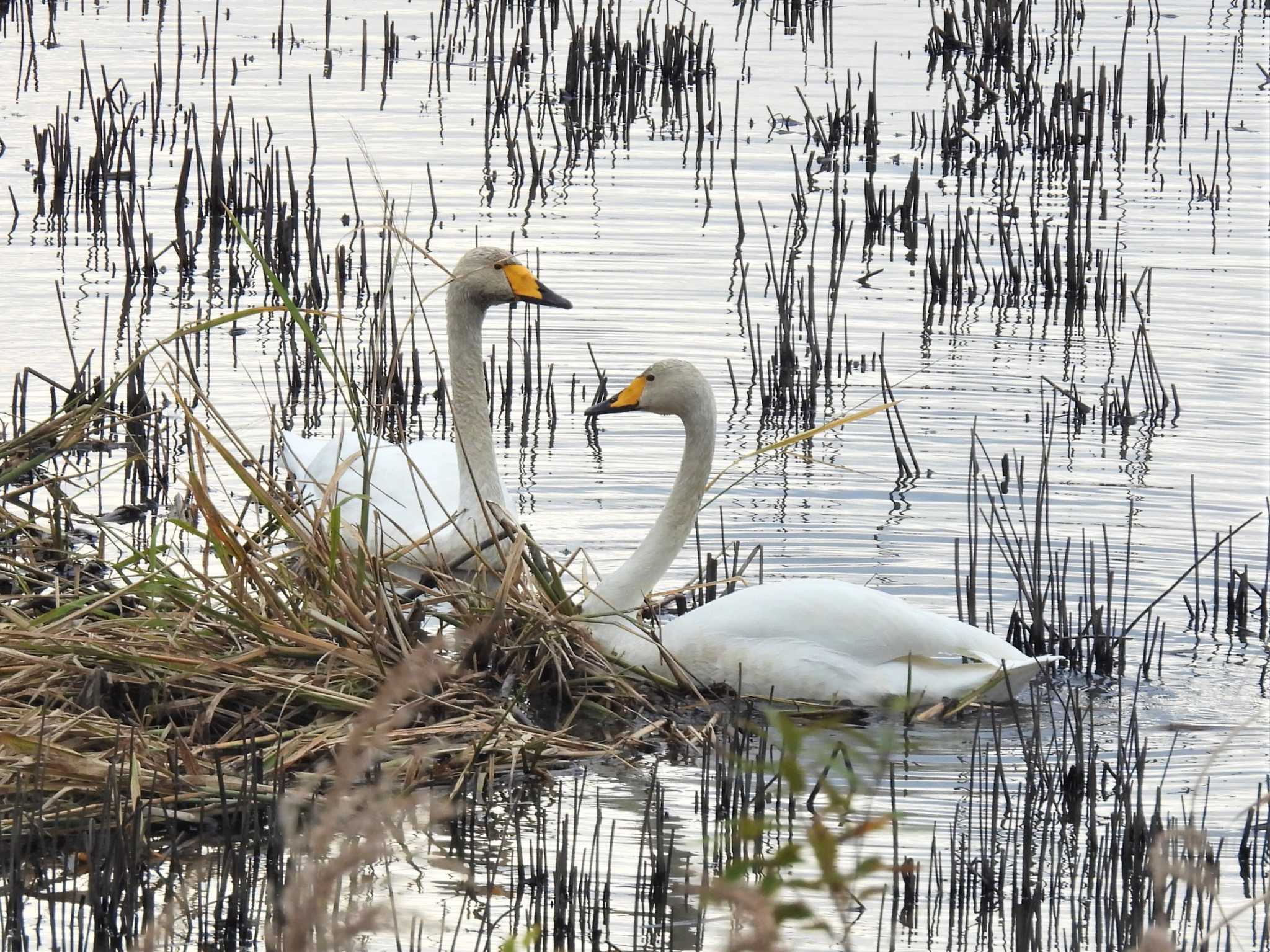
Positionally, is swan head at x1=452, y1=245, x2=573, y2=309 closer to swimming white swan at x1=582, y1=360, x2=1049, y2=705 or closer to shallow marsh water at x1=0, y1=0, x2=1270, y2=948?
shallow marsh water at x1=0, y1=0, x2=1270, y2=948

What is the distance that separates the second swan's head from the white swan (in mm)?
530

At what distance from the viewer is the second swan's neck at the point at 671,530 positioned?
6.14 metres

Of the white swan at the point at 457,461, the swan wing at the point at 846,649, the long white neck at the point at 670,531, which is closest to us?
the swan wing at the point at 846,649

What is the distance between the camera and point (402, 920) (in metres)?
4.18

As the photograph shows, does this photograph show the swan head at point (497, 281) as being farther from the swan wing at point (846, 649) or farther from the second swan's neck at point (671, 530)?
the swan wing at point (846, 649)

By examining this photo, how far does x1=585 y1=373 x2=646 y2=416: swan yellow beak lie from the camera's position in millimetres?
6363

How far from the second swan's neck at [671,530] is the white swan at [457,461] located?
1.83 ft

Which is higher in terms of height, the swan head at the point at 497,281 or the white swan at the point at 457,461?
the swan head at the point at 497,281

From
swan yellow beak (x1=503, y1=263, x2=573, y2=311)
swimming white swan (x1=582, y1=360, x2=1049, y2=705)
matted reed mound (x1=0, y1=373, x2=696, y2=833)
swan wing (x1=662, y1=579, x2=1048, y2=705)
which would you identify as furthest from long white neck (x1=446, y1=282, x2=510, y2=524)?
swan wing (x1=662, y1=579, x2=1048, y2=705)

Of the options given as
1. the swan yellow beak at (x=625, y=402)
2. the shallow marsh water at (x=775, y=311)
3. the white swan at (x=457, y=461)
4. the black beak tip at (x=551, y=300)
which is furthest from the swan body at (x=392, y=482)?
the black beak tip at (x=551, y=300)

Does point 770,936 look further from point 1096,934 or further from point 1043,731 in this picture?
point 1043,731

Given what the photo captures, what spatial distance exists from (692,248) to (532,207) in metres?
1.12

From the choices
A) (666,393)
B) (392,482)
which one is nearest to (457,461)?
(392,482)

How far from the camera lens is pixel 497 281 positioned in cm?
691
